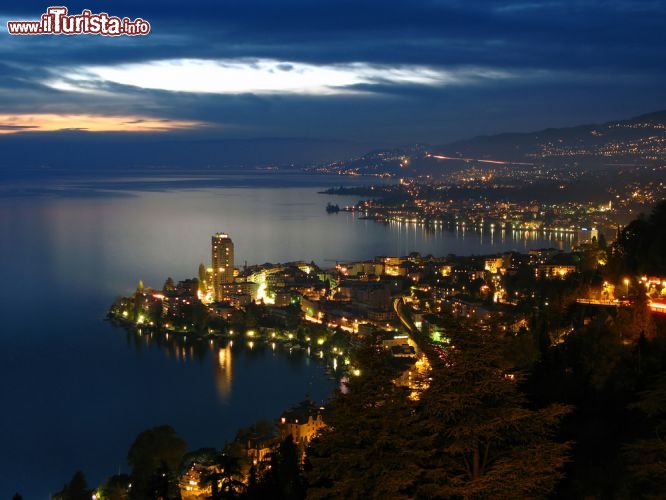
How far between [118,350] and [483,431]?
9.82 meters

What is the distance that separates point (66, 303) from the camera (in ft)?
47.2

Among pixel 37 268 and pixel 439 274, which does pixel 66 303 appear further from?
pixel 439 274

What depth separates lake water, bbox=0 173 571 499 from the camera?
793cm

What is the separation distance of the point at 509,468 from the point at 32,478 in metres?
5.78

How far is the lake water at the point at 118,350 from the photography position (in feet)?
26.0

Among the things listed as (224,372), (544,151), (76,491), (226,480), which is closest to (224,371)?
(224,372)

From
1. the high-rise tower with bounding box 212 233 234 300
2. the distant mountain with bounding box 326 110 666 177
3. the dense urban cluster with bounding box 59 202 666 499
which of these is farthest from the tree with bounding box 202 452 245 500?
the distant mountain with bounding box 326 110 666 177

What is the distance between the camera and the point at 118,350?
1155cm

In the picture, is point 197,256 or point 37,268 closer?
point 37,268

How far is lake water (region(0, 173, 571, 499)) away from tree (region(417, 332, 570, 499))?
528 centimetres

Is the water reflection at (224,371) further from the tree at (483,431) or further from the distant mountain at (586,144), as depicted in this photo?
the distant mountain at (586,144)

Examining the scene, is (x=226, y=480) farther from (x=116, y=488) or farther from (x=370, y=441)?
(x=370, y=441)

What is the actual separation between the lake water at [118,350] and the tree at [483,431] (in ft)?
17.3

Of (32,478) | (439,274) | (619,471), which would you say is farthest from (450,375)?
(439,274)
